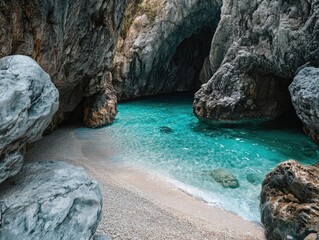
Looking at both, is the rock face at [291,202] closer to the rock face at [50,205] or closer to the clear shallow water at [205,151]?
the clear shallow water at [205,151]

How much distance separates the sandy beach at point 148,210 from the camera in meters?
6.93

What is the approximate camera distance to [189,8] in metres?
26.3

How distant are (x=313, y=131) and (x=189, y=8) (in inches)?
675

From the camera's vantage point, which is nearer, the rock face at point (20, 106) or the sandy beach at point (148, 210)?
the rock face at point (20, 106)

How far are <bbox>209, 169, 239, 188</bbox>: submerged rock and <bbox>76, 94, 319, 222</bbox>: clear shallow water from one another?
222 mm

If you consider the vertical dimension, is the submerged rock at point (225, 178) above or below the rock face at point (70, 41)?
below

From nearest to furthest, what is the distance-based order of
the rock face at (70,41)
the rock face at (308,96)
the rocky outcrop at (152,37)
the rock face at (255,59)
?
the rock face at (70,41) < the rock face at (308,96) < the rock face at (255,59) < the rocky outcrop at (152,37)

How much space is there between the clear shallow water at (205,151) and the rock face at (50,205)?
5256 millimetres

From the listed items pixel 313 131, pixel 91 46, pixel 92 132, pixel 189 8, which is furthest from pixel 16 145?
pixel 189 8

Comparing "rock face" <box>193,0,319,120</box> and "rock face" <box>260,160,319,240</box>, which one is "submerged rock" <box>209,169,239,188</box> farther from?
"rock face" <box>193,0,319,120</box>

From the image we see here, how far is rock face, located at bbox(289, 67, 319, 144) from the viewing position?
1294 centimetres

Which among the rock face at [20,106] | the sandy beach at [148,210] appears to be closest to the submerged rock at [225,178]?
the sandy beach at [148,210]

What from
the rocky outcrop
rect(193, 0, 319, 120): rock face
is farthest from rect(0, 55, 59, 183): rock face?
the rocky outcrop

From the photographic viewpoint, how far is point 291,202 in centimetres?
730
